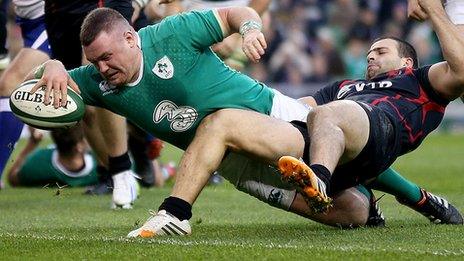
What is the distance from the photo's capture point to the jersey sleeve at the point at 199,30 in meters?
6.00

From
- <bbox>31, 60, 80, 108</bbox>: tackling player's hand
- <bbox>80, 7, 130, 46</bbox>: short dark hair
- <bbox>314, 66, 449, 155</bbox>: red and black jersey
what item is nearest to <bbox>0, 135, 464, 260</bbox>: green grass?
<bbox>314, 66, 449, 155</bbox>: red and black jersey

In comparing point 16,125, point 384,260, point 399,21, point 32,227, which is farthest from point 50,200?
point 399,21

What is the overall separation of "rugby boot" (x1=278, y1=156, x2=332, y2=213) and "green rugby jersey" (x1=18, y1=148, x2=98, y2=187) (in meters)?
5.18

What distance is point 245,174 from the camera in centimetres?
629

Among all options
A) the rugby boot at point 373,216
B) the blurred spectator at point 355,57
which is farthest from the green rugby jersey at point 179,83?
the blurred spectator at point 355,57

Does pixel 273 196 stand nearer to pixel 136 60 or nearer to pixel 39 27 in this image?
pixel 136 60

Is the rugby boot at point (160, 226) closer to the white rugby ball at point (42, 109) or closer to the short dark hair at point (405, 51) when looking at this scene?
the white rugby ball at point (42, 109)

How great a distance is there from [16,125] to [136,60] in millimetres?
2842

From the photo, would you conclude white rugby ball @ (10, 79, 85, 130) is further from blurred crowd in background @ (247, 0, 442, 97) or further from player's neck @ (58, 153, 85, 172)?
blurred crowd in background @ (247, 0, 442, 97)

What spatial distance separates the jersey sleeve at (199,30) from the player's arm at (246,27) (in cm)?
4

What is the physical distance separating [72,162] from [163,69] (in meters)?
4.61

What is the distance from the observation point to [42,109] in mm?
6020

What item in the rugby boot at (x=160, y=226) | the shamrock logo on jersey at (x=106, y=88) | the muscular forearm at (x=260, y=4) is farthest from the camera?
the muscular forearm at (x=260, y=4)

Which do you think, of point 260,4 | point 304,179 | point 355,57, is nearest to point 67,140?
point 260,4
